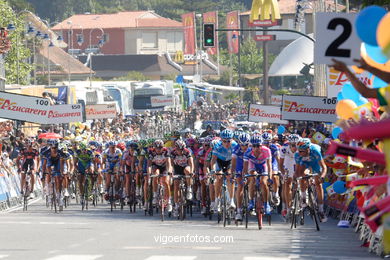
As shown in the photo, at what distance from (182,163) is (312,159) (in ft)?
11.7

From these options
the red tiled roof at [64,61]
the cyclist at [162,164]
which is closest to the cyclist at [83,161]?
the cyclist at [162,164]

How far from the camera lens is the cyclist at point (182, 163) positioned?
81.8 ft

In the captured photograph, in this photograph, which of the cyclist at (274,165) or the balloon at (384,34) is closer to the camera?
the balloon at (384,34)

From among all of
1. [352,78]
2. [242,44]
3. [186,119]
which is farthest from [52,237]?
[242,44]

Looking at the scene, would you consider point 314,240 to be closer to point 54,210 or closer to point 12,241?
point 12,241

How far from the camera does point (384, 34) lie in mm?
7645

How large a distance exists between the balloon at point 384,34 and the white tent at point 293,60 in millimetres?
51057

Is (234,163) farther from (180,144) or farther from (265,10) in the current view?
(265,10)

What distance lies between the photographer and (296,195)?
72.9 feet

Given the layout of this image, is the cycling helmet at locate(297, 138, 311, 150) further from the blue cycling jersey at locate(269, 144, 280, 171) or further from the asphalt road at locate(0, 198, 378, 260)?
the blue cycling jersey at locate(269, 144, 280, 171)

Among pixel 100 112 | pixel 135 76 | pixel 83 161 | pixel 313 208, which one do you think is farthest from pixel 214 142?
pixel 135 76

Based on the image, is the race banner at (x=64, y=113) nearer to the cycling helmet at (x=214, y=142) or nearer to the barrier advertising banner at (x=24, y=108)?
the barrier advertising banner at (x=24, y=108)

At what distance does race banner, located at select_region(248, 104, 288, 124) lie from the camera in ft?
132

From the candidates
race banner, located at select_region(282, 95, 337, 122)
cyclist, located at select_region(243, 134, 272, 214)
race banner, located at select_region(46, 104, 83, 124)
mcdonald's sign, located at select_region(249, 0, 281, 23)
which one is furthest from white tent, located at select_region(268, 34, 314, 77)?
cyclist, located at select_region(243, 134, 272, 214)
